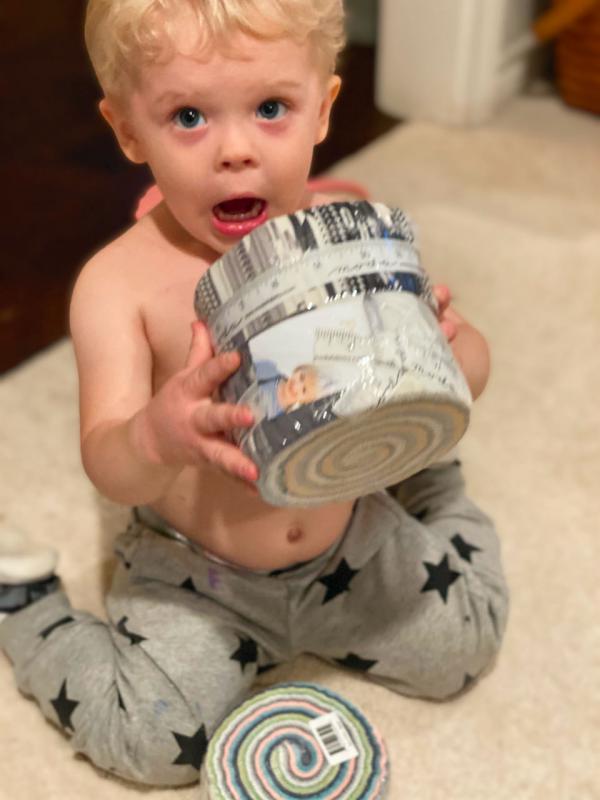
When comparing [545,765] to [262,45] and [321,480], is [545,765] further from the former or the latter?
[262,45]

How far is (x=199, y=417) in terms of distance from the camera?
23.5 inches

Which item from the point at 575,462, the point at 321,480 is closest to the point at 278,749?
the point at 321,480

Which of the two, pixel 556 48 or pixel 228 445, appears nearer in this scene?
pixel 228 445

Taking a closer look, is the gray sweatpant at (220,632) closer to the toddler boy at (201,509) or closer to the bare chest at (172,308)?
the toddler boy at (201,509)

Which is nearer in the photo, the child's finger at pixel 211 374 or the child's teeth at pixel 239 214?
the child's finger at pixel 211 374

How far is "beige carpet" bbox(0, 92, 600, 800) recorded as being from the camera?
31.1 inches

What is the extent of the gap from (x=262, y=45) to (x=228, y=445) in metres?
0.24

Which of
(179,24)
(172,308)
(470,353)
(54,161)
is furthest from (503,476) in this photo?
(54,161)

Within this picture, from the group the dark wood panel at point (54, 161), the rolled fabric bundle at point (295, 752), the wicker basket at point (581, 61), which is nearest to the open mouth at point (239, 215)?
the rolled fabric bundle at point (295, 752)

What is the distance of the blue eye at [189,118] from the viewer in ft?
2.13

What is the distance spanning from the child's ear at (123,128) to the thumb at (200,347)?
0.15 metres

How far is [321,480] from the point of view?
62cm

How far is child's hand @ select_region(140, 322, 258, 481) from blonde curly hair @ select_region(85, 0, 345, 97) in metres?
0.17

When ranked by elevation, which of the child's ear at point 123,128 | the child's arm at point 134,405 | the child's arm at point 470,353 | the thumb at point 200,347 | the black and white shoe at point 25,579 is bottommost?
the black and white shoe at point 25,579
